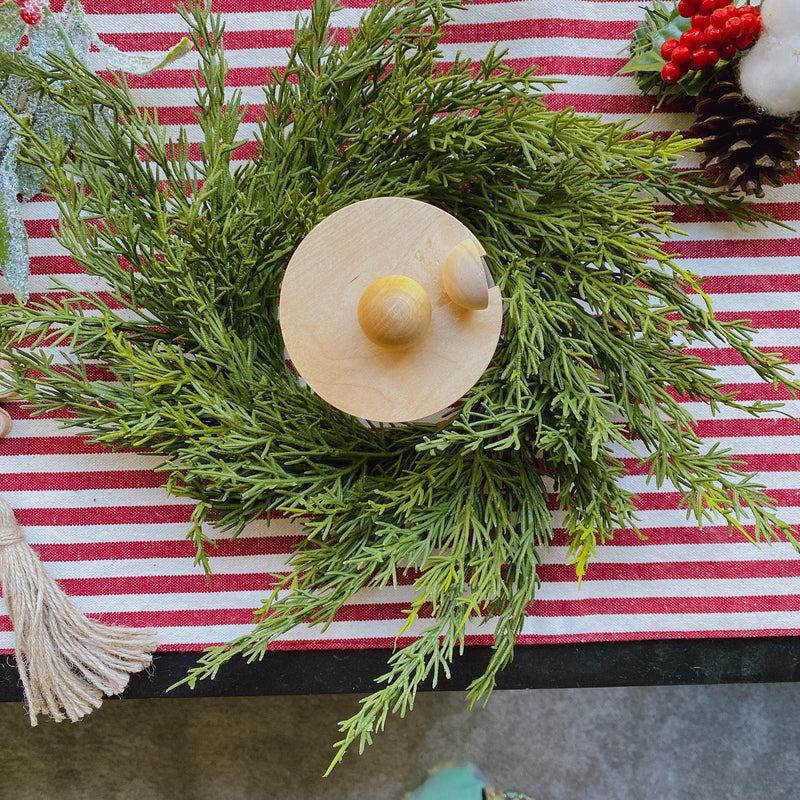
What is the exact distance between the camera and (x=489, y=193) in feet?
2.43

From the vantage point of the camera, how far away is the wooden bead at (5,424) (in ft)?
2.70

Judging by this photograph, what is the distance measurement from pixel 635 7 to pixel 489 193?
0.32 m

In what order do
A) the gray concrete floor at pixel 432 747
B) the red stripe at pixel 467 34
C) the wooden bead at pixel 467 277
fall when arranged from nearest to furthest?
the wooden bead at pixel 467 277
the red stripe at pixel 467 34
the gray concrete floor at pixel 432 747

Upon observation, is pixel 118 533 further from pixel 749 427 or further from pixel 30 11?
pixel 749 427

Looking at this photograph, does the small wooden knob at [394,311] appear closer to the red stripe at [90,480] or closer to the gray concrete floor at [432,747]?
the red stripe at [90,480]

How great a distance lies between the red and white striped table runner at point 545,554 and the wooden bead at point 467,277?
13.2 inches

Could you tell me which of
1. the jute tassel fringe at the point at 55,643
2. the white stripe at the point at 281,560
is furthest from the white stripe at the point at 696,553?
the jute tassel fringe at the point at 55,643

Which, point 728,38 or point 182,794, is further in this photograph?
point 182,794

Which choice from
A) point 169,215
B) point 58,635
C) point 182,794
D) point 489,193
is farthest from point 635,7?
point 182,794

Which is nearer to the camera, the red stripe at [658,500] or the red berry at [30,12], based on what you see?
the red berry at [30,12]

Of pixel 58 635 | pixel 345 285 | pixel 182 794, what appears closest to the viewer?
pixel 345 285

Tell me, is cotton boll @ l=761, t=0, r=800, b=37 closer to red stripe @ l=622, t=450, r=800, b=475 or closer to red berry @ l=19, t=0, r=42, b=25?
red stripe @ l=622, t=450, r=800, b=475

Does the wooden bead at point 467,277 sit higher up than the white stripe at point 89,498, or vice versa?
the wooden bead at point 467,277

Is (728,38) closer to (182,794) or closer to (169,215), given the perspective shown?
(169,215)
